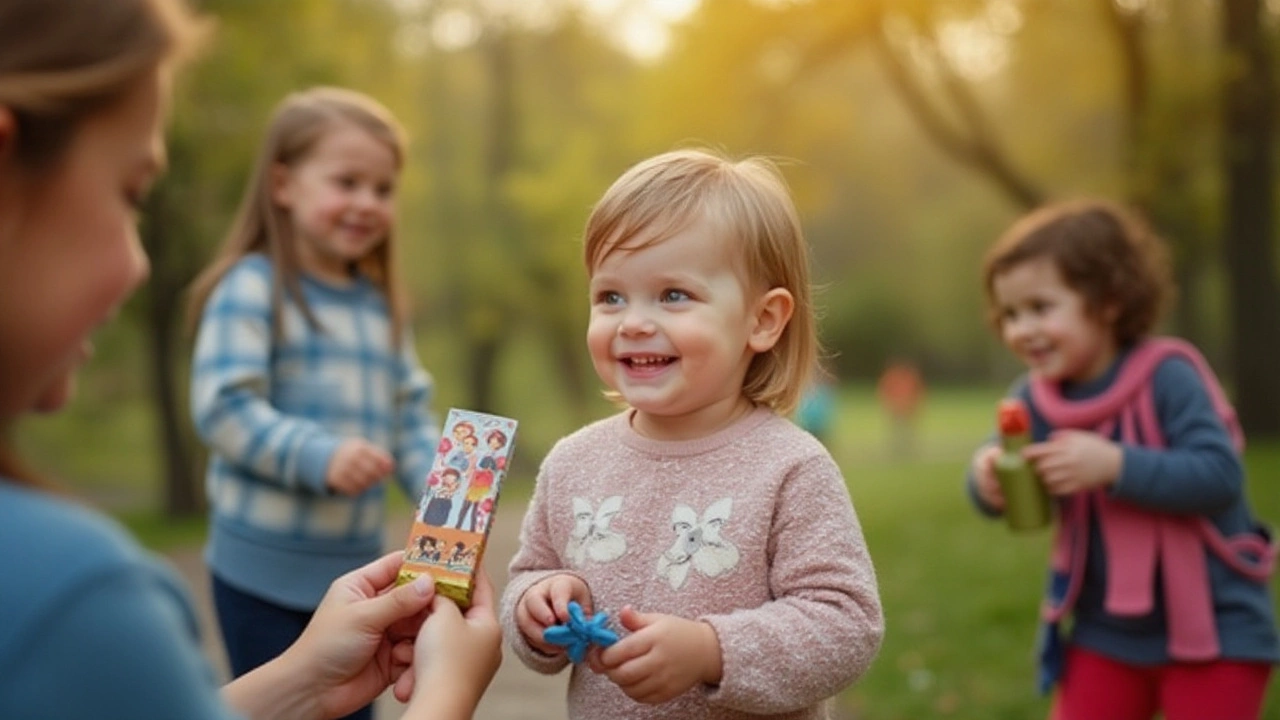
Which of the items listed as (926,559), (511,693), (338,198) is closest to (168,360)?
(926,559)

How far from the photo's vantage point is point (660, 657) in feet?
7.25

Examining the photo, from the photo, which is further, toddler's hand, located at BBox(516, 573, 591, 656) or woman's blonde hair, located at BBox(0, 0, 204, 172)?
toddler's hand, located at BBox(516, 573, 591, 656)

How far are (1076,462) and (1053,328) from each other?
46 cm

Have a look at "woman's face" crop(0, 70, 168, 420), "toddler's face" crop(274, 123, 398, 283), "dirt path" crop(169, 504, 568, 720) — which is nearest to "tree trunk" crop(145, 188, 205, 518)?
"dirt path" crop(169, 504, 568, 720)

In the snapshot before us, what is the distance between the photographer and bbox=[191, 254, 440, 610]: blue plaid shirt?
4004mm

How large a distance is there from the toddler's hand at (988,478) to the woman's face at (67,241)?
2.99 meters

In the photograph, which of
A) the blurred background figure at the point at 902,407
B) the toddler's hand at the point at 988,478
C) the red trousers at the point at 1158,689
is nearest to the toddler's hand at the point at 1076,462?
the toddler's hand at the point at 988,478

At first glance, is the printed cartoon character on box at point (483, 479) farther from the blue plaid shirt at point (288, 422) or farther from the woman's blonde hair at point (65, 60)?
the blue plaid shirt at point (288, 422)

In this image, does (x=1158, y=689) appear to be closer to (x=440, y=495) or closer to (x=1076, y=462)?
(x=1076, y=462)

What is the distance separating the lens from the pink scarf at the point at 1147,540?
3.94 m

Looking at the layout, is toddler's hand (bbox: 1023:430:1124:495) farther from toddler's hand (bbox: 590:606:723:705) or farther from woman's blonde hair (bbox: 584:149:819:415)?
toddler's hand (bbox: 590:606:723:705)

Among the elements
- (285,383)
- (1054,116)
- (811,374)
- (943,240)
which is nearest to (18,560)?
(811,374)

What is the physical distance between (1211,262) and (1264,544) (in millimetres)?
21502

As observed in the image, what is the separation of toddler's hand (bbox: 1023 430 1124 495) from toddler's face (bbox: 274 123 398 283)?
1.98 m
